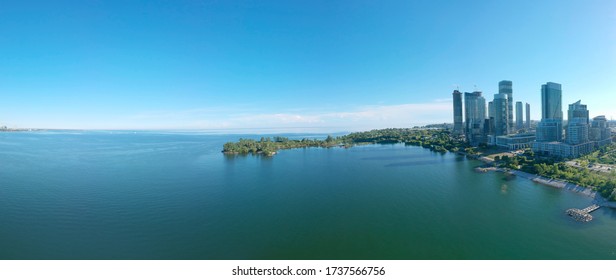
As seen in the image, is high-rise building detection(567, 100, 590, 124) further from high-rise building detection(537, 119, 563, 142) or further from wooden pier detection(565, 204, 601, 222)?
wooden pier detection(565, 204, 601, 222)

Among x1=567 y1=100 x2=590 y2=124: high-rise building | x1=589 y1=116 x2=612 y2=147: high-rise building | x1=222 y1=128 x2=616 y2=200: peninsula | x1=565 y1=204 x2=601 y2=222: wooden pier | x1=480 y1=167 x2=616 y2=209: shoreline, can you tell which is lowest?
x1=565 y1=204 x2=601 y2=222: wooden pier

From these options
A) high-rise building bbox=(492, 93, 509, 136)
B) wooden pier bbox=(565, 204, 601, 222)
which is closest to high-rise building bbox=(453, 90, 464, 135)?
high-rise building bbox=(492, 93, 509, 136)

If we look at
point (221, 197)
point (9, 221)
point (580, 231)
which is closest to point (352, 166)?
point (221, 197)

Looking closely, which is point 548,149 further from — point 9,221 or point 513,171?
point 9,221

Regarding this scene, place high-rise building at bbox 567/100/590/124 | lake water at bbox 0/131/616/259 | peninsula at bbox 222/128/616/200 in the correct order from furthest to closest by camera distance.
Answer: high-rise building at bbox 567/100/590/124 → peninsula at bbox 222/128/616/200 → lake water at bbox 0/131/616/259

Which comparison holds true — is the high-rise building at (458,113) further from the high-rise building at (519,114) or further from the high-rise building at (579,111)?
the high-rise building at (579,111)

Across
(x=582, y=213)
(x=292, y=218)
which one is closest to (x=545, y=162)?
(x=582, y=213)

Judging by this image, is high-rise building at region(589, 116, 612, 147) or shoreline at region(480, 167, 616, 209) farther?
high-rise building at region(589, 116, 612, 147)

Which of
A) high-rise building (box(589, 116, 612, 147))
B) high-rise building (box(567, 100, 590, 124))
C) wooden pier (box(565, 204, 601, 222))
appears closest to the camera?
wooden pier (box(565, 204, 601, 222))

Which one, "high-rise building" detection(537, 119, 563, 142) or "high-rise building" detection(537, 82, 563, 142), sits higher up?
"high-rise building" detection(537, 82, 563, 142)

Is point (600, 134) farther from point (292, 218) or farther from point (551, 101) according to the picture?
point (292, 218)
